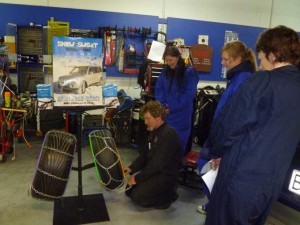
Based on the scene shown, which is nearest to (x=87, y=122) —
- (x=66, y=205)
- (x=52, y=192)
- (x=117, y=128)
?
(x=117, y=128)

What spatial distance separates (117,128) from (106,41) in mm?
1552

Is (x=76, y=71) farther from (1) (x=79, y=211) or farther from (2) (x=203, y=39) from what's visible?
(2) (x=203, y=39)

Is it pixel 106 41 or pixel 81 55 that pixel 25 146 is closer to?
pixel 106 41

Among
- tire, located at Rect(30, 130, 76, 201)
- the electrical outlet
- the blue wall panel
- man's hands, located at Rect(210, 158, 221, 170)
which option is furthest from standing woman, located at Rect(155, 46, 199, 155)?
the electrical outlet

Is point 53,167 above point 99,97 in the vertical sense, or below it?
below

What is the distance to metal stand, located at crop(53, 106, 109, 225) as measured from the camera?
102 inches

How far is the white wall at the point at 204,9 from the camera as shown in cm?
520

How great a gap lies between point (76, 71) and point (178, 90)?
1309 millimetres

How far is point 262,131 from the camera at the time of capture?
143 cm

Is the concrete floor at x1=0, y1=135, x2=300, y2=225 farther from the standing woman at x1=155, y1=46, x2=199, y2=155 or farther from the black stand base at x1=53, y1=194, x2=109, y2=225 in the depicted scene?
the standing woman at x1=155, y1=46, x2=199, y2=155

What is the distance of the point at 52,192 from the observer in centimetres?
245

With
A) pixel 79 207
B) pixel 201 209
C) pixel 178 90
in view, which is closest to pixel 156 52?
pixel 178 90

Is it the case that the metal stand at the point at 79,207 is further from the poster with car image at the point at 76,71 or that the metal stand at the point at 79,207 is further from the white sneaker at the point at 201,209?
the white sneaker at the point at 201,209

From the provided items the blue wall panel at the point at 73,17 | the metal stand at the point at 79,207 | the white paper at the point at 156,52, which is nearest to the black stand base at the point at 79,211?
the metal stand at the point at 79,207
